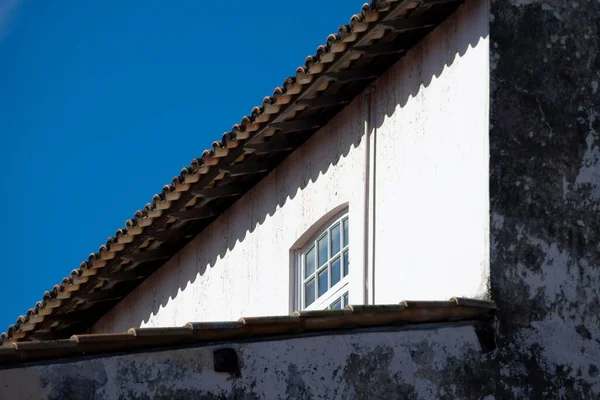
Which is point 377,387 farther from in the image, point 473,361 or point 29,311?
point 29,311

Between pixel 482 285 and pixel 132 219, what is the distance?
4.29m

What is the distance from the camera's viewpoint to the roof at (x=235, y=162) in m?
11.0

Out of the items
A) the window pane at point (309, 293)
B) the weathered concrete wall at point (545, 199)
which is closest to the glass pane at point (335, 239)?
the window pane at point (309, 293)

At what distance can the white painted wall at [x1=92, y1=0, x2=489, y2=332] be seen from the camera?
10391mm

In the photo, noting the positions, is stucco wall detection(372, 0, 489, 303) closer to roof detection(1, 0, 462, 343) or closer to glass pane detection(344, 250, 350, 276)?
roof detection(1, 0, 462, 343)

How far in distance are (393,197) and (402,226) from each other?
1.04 ft

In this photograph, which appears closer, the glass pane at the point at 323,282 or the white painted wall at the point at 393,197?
the white painted wall at the point at 393,197

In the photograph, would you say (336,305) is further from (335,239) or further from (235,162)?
(235,162)

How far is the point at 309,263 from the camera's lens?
12688mm

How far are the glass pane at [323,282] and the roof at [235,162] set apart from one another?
3.82ft

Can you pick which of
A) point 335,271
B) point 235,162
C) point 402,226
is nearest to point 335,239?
point 335,271

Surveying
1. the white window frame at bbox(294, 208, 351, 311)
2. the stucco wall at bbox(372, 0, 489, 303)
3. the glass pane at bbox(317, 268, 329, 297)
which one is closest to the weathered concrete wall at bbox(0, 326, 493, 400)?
the stucco wall at bbox(372, 0, 489, 303)

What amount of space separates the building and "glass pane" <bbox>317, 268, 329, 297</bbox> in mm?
20

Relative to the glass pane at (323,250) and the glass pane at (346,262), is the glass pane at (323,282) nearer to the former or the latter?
the glass pane at (323,250)
